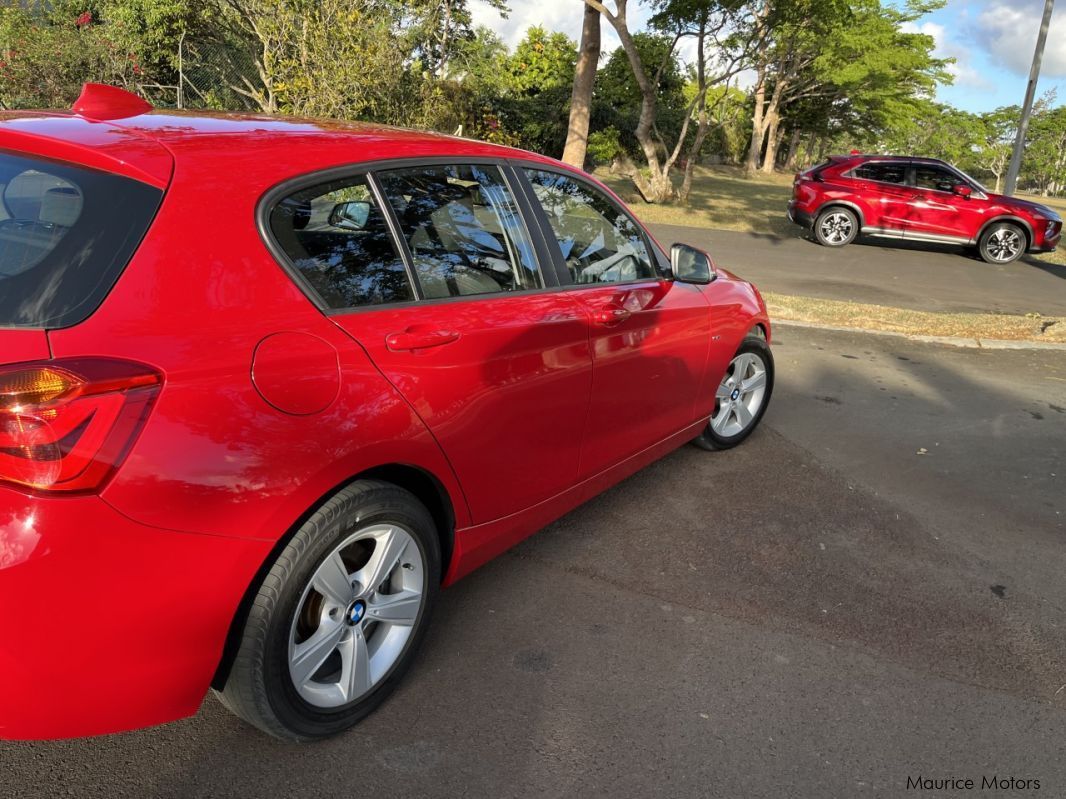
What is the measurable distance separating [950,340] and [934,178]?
8.21m

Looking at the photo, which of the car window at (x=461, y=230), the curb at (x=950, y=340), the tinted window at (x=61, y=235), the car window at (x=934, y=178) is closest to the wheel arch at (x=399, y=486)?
the car window at (x=461, y=230)

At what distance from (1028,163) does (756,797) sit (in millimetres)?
88583

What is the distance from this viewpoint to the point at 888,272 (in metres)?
12.6

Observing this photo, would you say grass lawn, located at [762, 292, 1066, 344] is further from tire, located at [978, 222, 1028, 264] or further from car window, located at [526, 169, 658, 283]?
tire, located at [978, 222, 1028, 264]

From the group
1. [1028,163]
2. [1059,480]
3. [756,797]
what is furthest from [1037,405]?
[1028,163]

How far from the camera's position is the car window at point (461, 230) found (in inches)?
101

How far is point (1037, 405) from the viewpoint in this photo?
6.00 meters

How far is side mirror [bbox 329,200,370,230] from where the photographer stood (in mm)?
2314

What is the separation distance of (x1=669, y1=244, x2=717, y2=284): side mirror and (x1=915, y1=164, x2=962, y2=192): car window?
42.0 ft

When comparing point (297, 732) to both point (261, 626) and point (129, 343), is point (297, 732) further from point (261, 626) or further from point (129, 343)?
point (129, 343)

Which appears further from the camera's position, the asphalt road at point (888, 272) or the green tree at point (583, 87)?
the green tree at point (583, 87)

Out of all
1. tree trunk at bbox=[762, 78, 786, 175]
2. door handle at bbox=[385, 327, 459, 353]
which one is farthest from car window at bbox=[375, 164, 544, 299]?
tree trunk at bbox=[762, 78, 786, 175]

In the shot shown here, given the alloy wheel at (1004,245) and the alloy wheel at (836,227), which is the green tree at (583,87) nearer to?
the alloy wheel at (836,227)

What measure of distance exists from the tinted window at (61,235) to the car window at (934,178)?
50.6 feet
